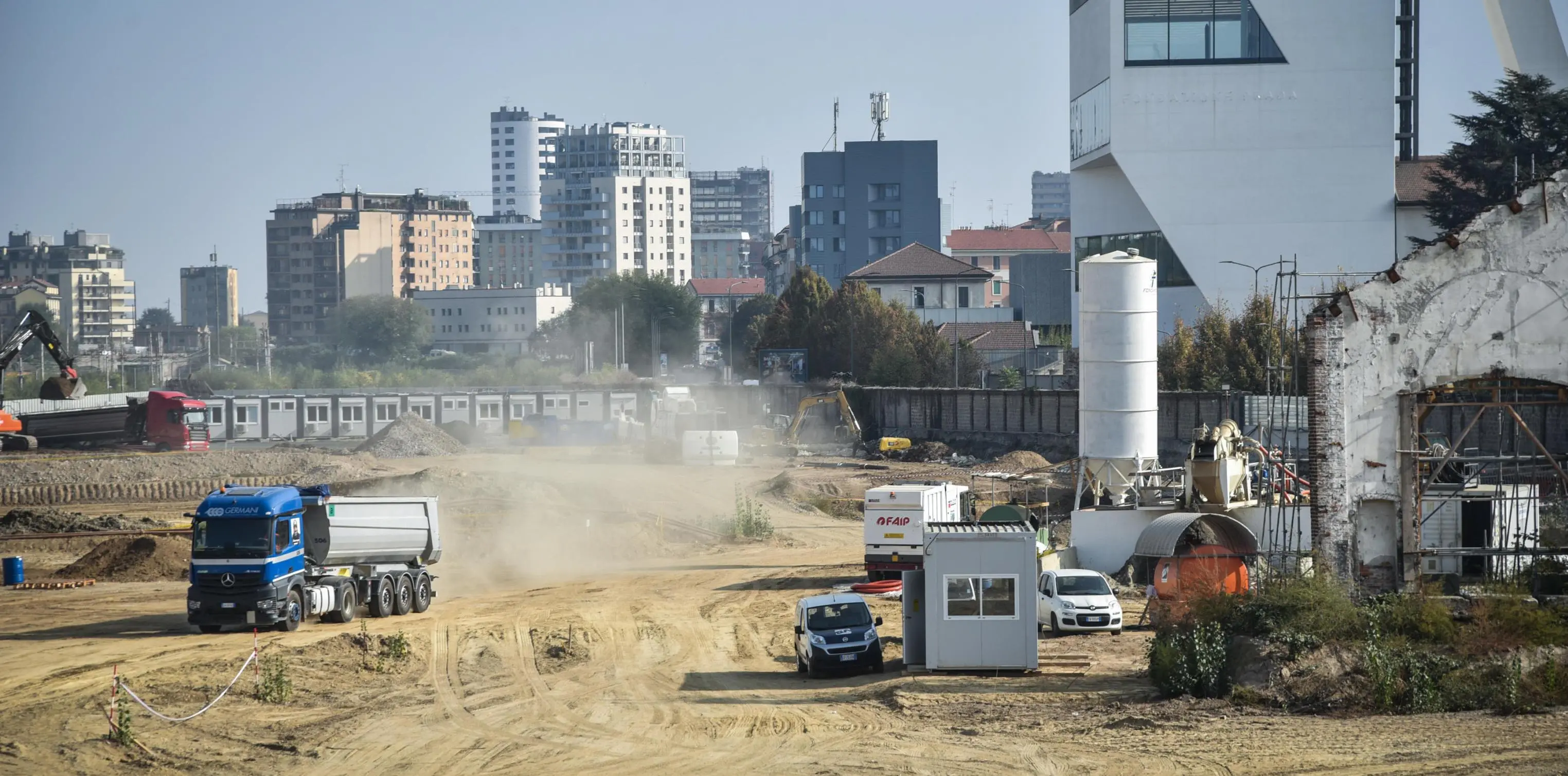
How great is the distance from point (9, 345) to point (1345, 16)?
6809 cm

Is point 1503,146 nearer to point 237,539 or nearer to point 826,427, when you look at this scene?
point 826,427

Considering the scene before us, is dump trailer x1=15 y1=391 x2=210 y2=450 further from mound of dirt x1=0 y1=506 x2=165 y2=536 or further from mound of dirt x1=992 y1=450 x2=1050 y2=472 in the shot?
mound of dirt x1=992 y1=450 x2=1050 y2=472

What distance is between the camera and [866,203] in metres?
169

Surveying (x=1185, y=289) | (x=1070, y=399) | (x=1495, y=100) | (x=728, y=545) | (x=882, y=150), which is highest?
(x=882, y=150)

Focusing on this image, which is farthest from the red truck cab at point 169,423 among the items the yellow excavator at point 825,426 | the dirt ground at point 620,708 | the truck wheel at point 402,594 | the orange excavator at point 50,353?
the truck wheel at point 402,594

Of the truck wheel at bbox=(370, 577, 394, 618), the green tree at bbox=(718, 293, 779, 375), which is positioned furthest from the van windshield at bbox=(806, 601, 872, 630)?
the green tree at bbox=(718, 293, 779, 375)

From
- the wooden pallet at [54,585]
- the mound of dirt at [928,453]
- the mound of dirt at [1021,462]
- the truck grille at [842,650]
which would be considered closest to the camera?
the truck grille at [842,650]

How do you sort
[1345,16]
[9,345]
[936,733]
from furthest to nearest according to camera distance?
[1345,16] < [9,345] < [936,733]

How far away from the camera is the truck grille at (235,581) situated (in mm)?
27531

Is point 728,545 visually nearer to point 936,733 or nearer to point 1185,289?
point 936,733

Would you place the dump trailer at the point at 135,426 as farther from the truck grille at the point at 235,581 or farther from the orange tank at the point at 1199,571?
the orange tank at the point at 1199,571

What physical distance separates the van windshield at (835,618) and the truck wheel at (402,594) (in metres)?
11.4

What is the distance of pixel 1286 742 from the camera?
721 inches

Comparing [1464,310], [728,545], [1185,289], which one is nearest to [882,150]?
[1185,289]
